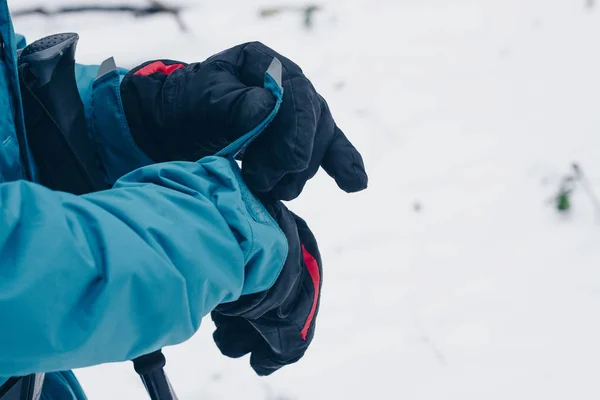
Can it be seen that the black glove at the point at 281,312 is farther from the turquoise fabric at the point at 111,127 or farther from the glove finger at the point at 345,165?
the turquoise fabric at the point at 111,127

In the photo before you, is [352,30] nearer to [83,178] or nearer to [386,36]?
[386,36]

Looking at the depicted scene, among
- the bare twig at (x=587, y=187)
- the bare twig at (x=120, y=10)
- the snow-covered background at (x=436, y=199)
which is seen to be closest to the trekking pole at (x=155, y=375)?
the snow-covered background at (x=436, y=199)

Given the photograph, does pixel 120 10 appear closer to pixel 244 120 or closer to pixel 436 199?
pixel 436 199

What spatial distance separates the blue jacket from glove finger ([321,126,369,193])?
0.15 m

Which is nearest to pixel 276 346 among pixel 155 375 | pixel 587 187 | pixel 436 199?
pixel 155 375

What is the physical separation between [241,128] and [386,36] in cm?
140

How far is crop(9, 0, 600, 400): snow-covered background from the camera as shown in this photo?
4.60ft

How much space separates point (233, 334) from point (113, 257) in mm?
490

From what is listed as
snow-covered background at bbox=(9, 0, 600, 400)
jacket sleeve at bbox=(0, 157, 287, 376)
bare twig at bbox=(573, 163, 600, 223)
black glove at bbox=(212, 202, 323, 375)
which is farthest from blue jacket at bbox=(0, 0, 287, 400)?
bare twig at bbox=(573, 163, 600, 223)

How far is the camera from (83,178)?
2.85 feet

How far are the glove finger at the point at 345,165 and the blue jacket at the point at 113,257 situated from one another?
15 cm

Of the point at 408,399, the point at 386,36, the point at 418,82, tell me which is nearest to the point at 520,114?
the point at 418,82

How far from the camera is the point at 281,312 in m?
0.95

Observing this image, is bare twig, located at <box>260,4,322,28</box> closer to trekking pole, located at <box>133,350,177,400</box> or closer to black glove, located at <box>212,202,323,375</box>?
black glove, located at <box>212,202,323,375</box>
